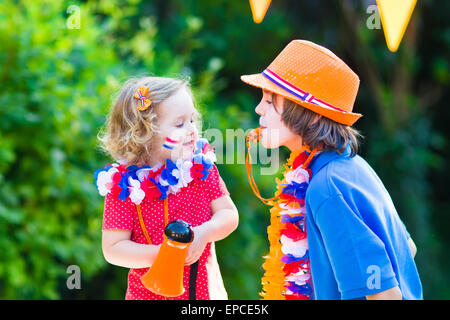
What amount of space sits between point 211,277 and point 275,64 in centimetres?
82

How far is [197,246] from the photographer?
197cm

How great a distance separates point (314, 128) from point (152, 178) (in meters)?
0.61

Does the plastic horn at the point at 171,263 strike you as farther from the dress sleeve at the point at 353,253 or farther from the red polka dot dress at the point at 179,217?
the dress sleeve at the point at 353,253

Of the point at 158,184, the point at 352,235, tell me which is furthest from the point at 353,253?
the point at 158,184

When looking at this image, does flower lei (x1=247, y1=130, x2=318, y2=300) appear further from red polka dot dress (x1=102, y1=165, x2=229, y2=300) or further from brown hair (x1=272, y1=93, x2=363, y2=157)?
red polka dot dress (x1=102, y1=165, x2=229, y2=300)

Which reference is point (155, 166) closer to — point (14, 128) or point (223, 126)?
point (14, 128)

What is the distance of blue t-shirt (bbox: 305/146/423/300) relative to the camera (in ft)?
5.83

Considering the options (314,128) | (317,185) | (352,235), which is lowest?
(352,235)

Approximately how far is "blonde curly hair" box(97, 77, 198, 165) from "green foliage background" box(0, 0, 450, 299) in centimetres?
78

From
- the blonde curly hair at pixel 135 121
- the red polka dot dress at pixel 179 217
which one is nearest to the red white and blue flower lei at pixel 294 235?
the red polka dot dress at pixel 179 217

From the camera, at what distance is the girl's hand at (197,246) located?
6.42 feet

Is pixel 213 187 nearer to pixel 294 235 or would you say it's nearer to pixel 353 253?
pixel 294 235

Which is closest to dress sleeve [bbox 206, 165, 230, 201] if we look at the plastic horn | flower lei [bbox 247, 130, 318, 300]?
flower lei [bbox 247, 130, 318, 300]

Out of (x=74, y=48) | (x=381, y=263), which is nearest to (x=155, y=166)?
(x=381, y=263)
